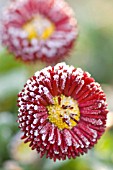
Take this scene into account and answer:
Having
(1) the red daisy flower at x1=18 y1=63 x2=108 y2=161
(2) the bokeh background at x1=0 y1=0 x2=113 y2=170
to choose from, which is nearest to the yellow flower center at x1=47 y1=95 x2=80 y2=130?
(1) the red daisy flower at x1=18 y1=63 x2=108 y2=161

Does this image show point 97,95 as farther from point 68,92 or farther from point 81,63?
point 81,63

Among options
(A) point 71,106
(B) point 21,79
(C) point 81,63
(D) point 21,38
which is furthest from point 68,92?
(C) point 81,63

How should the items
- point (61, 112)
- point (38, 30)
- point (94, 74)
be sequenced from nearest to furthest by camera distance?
point (61, 112)
point (38, 30)
point (94, 74)

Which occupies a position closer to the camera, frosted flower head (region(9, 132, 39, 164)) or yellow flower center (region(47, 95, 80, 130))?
yellow flower center (region(47, 95, 80, 130))

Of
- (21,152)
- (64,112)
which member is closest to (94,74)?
(21,152)

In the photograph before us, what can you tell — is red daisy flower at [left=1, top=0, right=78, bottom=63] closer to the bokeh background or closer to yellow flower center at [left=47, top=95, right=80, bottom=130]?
the bokeh background

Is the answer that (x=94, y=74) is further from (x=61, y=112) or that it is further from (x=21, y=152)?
(x=61, y=112)
